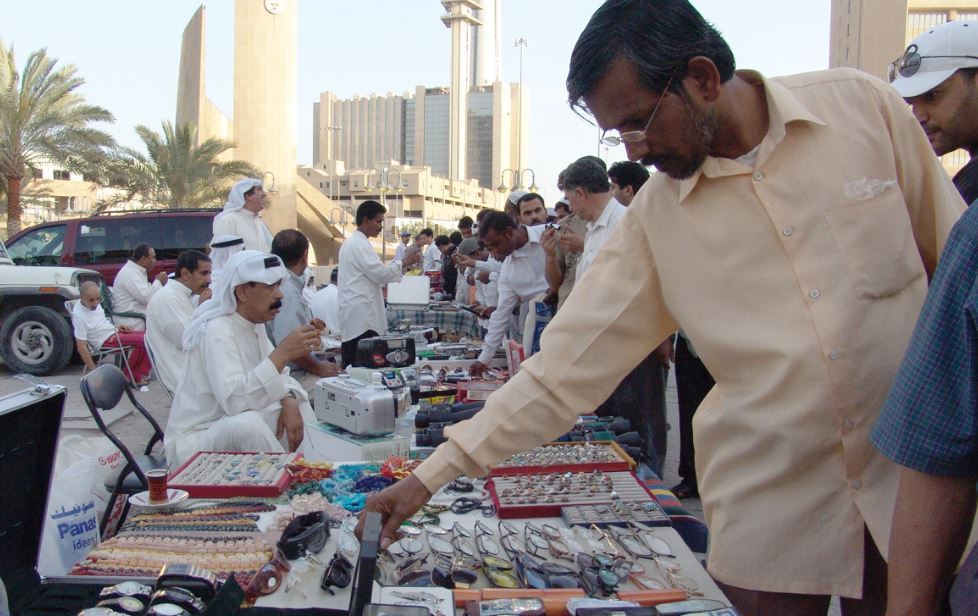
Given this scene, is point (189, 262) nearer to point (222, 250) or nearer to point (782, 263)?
point (222, 250)

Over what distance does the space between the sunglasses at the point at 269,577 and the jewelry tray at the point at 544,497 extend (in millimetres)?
690

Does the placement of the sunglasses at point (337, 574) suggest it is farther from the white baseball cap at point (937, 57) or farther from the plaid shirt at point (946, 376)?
the white baseball cap at point (937, 57)

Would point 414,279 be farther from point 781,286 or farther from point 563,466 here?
point 781,286

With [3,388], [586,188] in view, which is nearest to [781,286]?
[586,188]

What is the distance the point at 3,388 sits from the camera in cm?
859

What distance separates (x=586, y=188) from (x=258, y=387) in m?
2.17

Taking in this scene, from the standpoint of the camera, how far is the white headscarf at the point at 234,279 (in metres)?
3.62

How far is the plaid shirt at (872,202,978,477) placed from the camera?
1.00m

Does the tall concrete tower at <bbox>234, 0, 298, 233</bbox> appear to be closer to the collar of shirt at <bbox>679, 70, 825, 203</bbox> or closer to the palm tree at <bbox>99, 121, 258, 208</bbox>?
the palm tree at <bbox>99, 121, 258, 208</bbox>

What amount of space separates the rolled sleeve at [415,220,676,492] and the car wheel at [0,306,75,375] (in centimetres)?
960

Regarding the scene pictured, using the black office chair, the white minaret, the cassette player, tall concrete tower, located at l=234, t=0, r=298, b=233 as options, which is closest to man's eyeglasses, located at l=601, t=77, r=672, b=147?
the black office chair

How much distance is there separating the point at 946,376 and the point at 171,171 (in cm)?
2330

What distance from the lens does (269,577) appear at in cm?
192

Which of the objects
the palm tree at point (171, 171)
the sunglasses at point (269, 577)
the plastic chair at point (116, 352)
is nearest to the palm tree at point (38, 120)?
the palm tree at point (171, 171)
